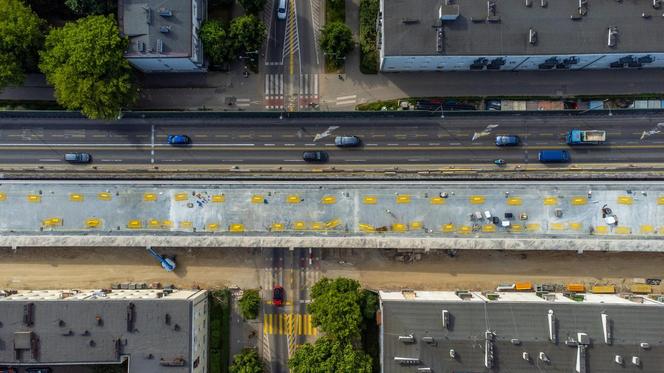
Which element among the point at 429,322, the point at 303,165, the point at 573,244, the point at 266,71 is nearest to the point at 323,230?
the point at 303,165

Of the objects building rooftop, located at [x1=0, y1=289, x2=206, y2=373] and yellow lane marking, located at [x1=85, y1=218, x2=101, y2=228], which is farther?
yellow lane marking, located at [x1=85, y1=218, x2=101, y2=228]

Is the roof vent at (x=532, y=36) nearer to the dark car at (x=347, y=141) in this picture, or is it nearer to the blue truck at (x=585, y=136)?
the blue truck at (x=585, y=136)

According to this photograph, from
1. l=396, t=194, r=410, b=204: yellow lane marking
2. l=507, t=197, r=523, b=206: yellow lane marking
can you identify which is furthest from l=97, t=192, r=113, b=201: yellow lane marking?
l=507, t=197, r=523, b=206: yellow lane marking

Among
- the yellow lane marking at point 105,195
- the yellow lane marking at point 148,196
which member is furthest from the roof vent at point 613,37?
the yellow lane marking at point 105,195

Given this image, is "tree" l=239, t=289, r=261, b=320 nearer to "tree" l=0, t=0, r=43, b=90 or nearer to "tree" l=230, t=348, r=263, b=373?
"tree" l=230, t=348, r=263, b=373

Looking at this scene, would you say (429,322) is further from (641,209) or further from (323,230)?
(641,209)

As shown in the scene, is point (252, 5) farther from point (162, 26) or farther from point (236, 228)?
point (236, 228)
